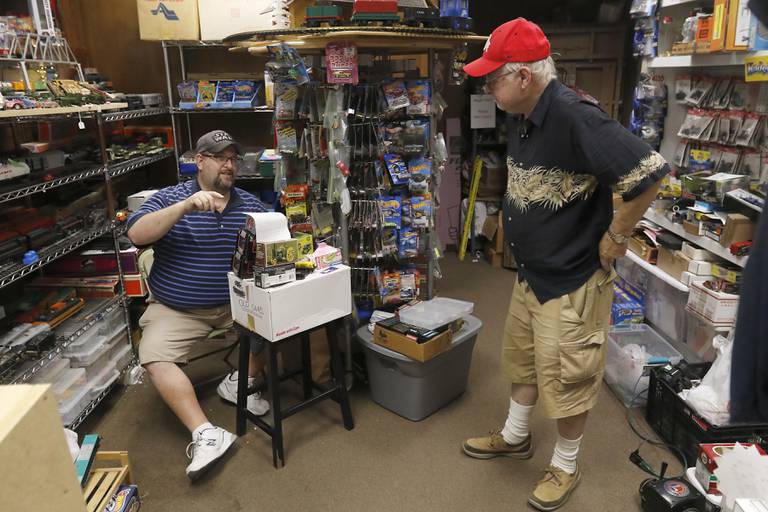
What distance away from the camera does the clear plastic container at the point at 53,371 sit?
2382 mm

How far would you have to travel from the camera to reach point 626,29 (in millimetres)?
4660

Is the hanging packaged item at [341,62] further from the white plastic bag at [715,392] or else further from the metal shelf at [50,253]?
the white plastic bag at [715,392]

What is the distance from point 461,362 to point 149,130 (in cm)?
272

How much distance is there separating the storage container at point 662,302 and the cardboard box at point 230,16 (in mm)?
2721

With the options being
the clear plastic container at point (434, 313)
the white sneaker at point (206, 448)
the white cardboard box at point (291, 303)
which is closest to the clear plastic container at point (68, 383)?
the white sneaker at point (206, 448)

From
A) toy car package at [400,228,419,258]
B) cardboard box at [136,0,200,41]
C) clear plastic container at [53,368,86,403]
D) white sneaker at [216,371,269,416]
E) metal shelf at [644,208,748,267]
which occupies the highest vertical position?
cardboard box at [136,0,200,41]

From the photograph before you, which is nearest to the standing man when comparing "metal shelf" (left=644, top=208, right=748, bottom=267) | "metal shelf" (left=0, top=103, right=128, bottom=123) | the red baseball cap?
the red baseball cap

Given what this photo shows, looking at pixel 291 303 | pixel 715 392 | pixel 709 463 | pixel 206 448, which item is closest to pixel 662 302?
pixel 715 392

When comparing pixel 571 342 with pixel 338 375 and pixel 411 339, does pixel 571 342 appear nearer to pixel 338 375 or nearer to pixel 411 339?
pixel 411 339

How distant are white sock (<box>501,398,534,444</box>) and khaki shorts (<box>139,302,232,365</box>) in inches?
52.9

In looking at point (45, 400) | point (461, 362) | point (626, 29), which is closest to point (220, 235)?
point (461, 362)

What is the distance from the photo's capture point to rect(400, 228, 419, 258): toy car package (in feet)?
9.18

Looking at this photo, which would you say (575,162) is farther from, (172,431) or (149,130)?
(149,130)

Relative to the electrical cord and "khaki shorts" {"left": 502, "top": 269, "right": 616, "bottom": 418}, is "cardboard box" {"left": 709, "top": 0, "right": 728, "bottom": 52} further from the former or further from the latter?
the electrical cord
